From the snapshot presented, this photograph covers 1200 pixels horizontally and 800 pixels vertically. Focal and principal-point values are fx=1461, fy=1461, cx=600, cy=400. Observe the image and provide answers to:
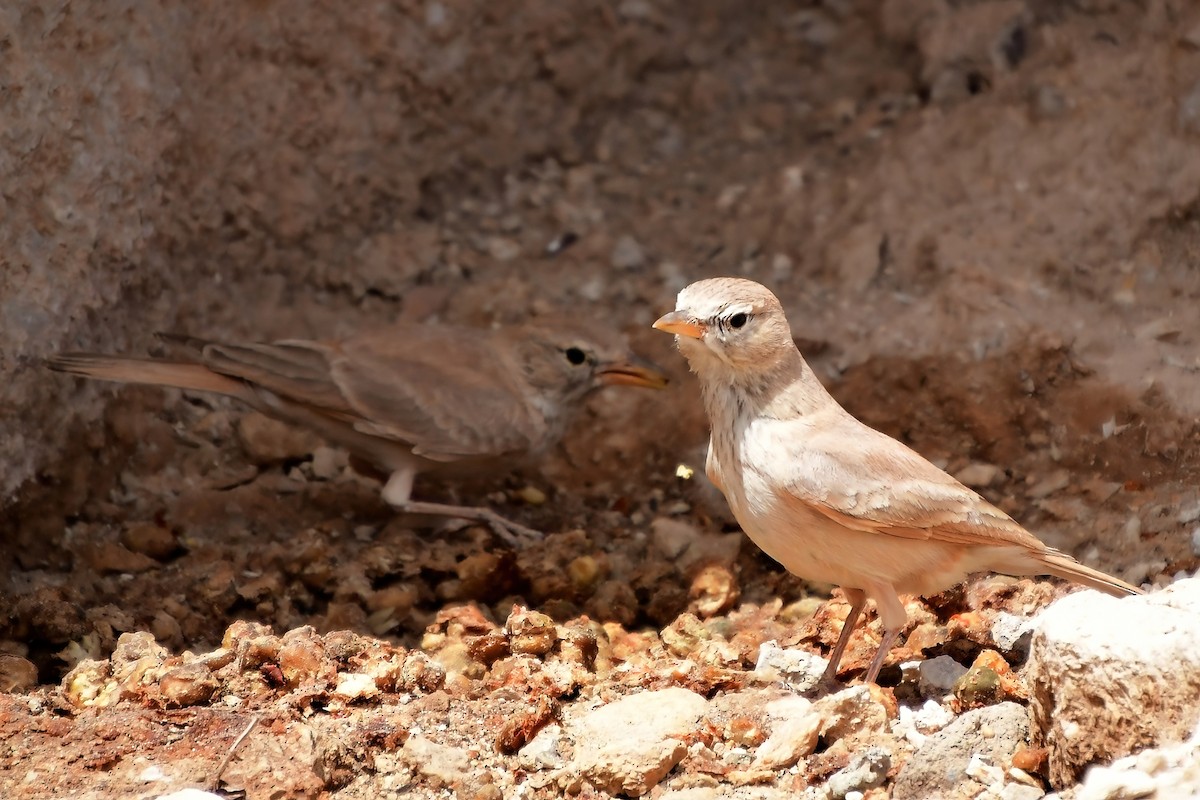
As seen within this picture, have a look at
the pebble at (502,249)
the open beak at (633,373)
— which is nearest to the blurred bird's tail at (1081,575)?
the open beak at (633,373)

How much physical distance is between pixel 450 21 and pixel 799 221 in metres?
2.00

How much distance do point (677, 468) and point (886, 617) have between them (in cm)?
189

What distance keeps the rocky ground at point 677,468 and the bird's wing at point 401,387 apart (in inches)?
17.3

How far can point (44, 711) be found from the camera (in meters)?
4.63

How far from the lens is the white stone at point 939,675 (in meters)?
4.75

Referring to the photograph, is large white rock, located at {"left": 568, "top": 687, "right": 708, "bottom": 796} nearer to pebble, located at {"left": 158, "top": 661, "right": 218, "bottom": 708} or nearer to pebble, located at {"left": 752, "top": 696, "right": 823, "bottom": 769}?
pebble, located at {"left": 752, "top": 696, "right": 823, "bottom": 769}

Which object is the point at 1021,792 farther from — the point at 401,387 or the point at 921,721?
the point at 401,387

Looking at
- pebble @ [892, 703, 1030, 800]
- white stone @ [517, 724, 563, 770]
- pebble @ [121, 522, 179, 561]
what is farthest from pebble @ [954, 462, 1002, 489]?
pebble @ [121, 522, 179, 561]

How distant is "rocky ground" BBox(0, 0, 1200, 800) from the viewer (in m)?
4.31

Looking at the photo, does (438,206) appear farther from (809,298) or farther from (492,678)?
(492,678)

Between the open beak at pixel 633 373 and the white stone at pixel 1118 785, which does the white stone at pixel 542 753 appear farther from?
the open beak at pixel 633 373

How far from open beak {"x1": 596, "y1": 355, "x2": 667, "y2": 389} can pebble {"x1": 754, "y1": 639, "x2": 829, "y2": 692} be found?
1723 mm

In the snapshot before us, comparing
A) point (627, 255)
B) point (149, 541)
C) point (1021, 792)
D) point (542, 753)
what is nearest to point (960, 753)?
point (1021, 792)

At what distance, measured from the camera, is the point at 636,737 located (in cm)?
442
